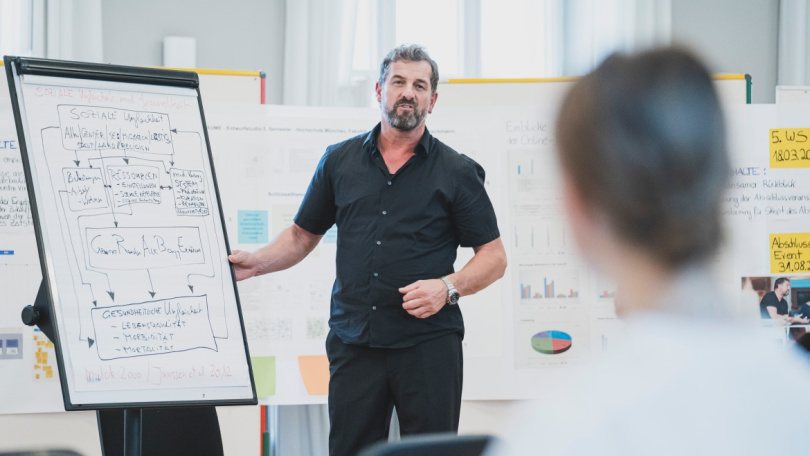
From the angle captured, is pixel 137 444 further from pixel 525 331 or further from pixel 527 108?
pixel 527 108

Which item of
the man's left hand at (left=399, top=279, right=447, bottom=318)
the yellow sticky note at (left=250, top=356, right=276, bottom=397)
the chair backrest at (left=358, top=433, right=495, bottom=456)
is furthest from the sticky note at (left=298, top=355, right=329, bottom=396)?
the chair backrest at (left=358, top=433, right=495, bottom=456)

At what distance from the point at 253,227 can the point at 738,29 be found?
2872mm

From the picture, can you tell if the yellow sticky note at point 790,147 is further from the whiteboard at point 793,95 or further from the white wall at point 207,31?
the white wall at point 207,31

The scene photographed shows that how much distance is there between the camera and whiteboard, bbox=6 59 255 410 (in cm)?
192

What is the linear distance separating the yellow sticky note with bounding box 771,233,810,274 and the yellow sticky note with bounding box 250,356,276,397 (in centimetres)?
226

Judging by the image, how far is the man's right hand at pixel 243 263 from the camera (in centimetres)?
222

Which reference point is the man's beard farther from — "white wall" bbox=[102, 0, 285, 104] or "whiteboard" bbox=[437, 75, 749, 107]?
"white wall" bbox=[102, 0, 285, 104]

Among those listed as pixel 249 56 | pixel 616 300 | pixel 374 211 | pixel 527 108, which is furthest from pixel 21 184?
pixel 616 300

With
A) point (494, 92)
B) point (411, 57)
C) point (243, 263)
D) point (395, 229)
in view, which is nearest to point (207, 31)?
point (494, 92)

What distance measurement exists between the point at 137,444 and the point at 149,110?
88 cm

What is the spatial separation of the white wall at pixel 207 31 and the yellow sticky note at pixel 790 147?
231 cm

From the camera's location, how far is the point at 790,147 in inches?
143

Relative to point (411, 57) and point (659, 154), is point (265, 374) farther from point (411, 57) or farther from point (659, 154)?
point (659, 154)

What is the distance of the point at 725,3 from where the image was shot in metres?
4.41
